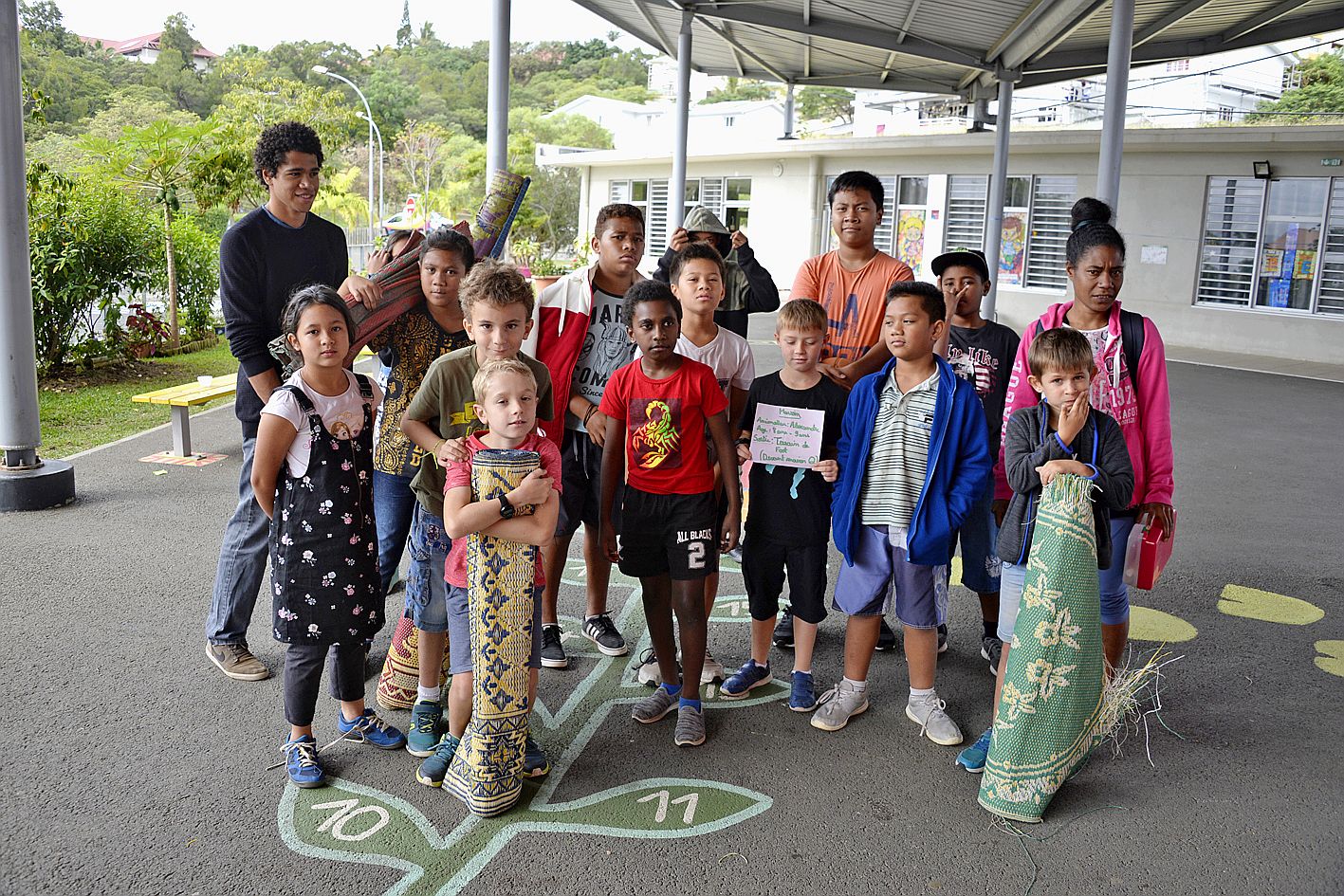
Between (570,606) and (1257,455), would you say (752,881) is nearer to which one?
(570,606)

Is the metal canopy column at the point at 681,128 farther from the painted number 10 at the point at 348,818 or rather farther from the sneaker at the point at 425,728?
the painted number 10 at the point at 348,818

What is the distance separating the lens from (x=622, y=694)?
4031 mm

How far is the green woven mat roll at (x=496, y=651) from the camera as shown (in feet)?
10.3

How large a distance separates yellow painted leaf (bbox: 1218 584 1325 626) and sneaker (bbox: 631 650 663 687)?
2988 mm

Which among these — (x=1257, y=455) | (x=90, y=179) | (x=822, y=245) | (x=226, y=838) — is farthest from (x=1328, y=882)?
(x=822, y=245)

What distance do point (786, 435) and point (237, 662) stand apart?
7.63 feet

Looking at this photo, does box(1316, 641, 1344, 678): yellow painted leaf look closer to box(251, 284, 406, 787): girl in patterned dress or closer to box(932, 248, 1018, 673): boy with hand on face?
box(932, 248, 1018, 673): boy with hand on face

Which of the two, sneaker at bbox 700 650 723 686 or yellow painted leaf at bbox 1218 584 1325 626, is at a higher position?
yellow painted leaf at bbox 1218 584 1325 626

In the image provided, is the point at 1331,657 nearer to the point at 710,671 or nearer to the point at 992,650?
the point at 992,650

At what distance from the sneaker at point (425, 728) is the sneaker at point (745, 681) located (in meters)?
1.10

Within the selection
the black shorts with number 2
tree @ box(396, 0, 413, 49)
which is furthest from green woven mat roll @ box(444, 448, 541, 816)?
tree @ box(396, 0, 413, 49)

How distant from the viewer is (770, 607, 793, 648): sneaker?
15.1ft

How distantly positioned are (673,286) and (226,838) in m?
2.44

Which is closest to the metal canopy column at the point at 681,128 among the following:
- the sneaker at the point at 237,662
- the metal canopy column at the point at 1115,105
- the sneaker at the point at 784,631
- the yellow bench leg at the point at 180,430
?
the metal canopy column at the point at 1115,105
